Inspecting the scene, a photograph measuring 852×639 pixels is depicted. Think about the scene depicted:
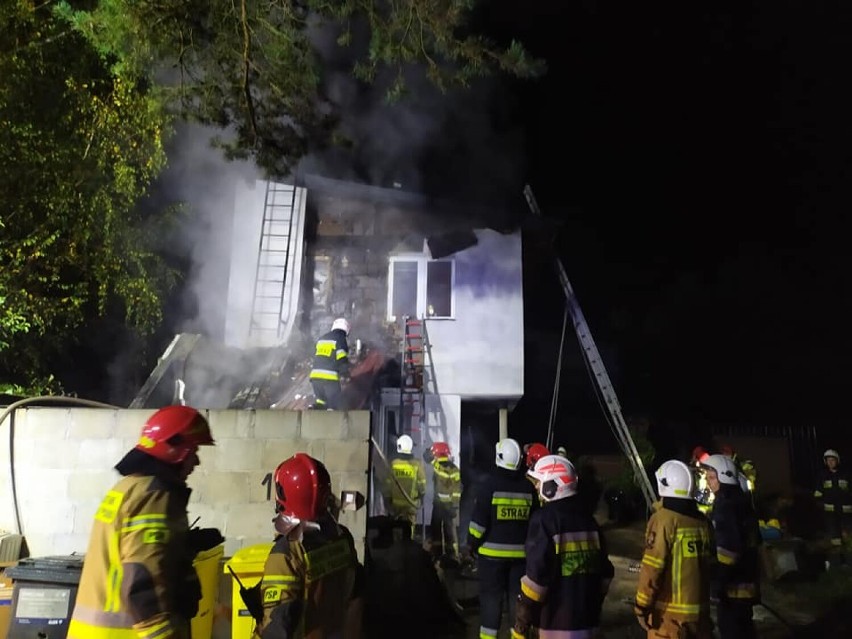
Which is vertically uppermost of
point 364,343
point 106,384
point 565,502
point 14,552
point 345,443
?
point 364,343

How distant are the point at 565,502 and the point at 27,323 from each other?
24.9 ft

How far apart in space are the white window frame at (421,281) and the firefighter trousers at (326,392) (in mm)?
3843

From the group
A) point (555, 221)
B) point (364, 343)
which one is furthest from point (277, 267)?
point (555, 221)

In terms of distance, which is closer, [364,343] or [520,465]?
[520,465]

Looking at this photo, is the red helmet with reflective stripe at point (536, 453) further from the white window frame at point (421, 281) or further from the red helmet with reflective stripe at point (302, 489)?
the white window frame at point (421, 281)

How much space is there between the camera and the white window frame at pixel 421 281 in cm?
1122

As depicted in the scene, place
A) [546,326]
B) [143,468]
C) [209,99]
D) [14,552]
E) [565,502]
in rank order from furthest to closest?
[546,326] → [209,99] → [14,552] → [565,502] → [143,468]

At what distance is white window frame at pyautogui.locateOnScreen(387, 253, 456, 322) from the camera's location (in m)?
11.2

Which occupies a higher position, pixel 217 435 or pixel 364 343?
pixel 364 343

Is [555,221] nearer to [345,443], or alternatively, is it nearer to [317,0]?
[317,0]

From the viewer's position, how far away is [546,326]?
1847 centimetres

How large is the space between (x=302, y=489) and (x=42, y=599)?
191cm

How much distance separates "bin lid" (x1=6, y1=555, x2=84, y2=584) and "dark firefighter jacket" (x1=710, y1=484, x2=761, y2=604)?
4.64 meters

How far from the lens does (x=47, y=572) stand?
3447mm
